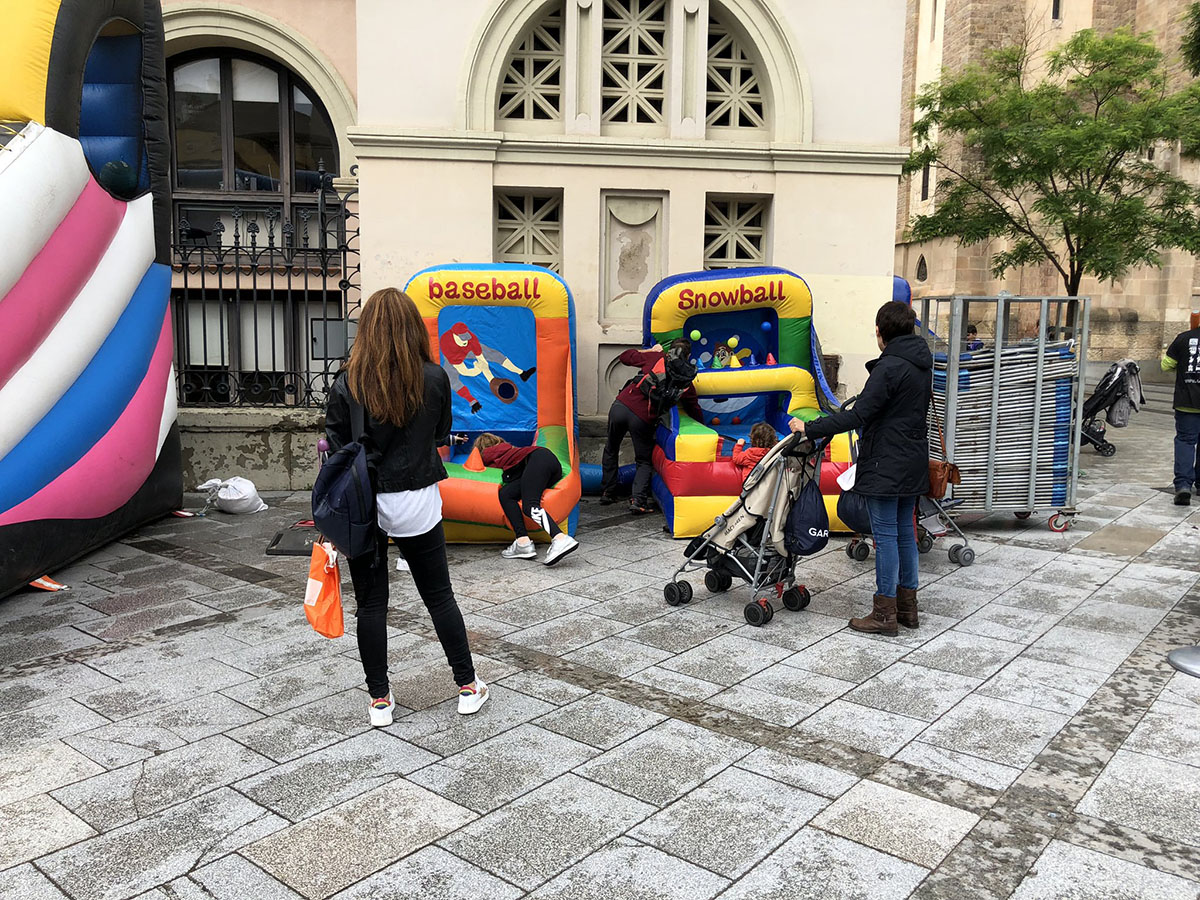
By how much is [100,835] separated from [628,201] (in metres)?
8.05

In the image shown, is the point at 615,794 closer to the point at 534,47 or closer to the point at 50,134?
the point at 50,134

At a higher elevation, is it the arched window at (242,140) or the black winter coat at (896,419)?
the arched window at (242,140)

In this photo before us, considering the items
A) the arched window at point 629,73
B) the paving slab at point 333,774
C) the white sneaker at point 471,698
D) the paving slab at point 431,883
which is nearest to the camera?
the paving slab at point 431,883

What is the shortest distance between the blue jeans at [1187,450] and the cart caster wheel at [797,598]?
569cm

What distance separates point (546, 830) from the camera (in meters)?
3.40

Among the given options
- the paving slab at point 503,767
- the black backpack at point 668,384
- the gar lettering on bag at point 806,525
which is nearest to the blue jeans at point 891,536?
the gar lettering on bag at point 806,525

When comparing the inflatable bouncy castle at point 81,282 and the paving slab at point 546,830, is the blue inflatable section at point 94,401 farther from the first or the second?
the paving slab at point 546,830

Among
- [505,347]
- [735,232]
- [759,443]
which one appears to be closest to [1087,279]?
[735,232]

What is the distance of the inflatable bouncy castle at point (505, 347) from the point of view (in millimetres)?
8672

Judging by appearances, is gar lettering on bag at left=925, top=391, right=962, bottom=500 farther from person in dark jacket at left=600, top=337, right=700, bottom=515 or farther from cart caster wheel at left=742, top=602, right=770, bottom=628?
person in dark jacket at left=600, top=337, right=700, bottom=515

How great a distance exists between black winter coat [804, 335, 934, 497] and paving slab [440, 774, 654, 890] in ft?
8.36

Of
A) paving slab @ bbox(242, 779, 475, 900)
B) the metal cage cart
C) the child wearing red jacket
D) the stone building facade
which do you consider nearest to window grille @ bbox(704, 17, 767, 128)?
the metal cage cart

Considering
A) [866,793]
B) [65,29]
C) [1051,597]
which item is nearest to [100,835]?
[866,793]

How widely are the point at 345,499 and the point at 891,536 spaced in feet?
10.1
